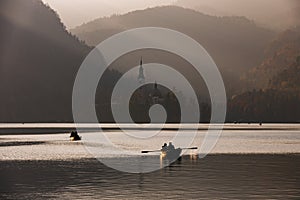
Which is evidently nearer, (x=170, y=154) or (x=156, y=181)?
(x=156, y=181)

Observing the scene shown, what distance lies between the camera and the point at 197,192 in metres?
58.9

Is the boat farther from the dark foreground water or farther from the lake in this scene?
the dark foreground water

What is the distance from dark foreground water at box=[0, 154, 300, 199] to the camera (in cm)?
5741

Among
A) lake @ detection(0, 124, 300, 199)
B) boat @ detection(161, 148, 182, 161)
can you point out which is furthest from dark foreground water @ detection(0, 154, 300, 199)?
boat @ detection(161, 148, 182, 161)

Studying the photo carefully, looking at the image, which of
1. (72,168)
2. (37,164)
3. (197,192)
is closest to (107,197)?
(197,192)

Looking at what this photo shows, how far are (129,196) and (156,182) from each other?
1280 cm

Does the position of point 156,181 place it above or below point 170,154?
below

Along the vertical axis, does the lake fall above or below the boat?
below

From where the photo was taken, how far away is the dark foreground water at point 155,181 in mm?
57406

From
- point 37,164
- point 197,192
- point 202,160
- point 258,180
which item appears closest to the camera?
point 197,192

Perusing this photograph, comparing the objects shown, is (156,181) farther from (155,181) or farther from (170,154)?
(170,154)

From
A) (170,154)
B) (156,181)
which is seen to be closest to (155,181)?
(156,181)

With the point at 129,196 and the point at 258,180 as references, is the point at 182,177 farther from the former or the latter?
the point at 129,196

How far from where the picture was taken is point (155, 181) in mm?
69875
